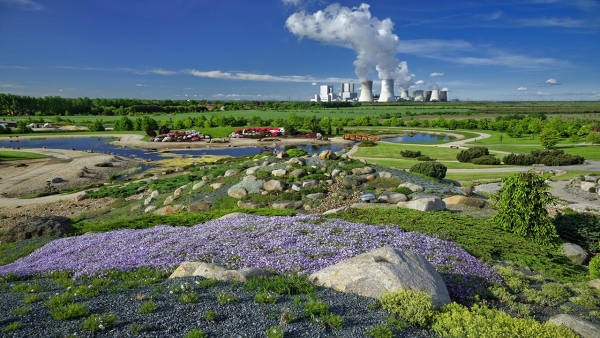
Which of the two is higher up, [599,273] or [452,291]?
[452,291]

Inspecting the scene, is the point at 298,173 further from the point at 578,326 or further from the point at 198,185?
the point at 578,326

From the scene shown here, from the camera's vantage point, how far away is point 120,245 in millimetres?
14125

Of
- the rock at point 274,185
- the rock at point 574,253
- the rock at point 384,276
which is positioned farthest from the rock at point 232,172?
the rock at point 574,253

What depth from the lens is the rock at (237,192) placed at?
90.6ft

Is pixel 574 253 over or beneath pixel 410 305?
beneath

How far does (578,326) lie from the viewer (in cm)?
808

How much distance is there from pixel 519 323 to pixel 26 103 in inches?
8093

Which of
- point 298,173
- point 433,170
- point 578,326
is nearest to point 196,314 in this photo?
point 578,326

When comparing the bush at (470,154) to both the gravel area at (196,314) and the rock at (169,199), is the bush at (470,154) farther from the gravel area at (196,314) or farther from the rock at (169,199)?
the gravel area at (196,314)

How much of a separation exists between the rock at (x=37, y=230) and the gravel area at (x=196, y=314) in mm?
9553

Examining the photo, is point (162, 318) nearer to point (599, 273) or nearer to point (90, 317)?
point (90, 317)

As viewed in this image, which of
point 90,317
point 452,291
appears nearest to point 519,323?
point 452,291

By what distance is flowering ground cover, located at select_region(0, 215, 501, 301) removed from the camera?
454 inches

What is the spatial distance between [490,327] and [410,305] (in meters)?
1.66
